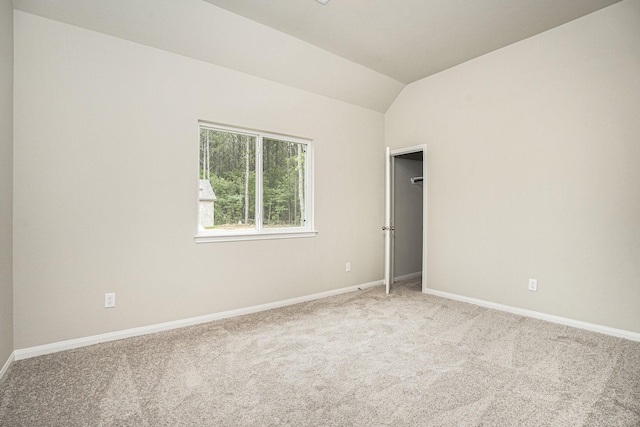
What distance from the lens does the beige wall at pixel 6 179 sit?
6.91ft

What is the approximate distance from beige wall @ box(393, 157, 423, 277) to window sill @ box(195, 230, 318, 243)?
5.60ft

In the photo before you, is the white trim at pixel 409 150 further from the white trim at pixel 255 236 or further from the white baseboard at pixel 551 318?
the white baseboard at pixel 551 318

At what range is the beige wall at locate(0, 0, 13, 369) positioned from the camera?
2.11m

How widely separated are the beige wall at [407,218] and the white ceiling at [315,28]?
1.74 m

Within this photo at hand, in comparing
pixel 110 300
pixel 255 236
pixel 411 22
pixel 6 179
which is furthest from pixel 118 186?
pixel 411 22

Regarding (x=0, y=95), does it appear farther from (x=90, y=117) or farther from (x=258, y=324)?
(x=258, y=324)

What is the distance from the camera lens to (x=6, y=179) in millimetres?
2197

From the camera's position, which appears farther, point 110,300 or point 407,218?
point 407,218

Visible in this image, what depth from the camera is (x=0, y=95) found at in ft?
6.77

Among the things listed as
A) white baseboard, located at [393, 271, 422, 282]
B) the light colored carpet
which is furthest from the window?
white baseboard, located at [393, 271, 422, 282]

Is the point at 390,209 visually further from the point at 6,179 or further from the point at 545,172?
the point at 6,179

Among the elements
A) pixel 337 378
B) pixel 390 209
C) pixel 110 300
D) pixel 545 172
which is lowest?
pixel 337 378

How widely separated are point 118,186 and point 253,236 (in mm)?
1350

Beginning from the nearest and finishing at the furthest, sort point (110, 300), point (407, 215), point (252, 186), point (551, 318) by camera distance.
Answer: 1. point (110, 300)
2. point (551, 318)
3. point (252, 186)
4. point (407, 215)
